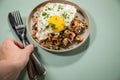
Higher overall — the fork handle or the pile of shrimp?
the pile of shrimp

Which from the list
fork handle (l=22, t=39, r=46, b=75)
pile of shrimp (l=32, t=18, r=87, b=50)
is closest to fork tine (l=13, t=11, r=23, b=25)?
pile of shrimp (l=32, t=18, r=87, b=50)

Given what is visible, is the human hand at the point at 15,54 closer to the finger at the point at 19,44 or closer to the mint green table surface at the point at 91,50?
the finger at the point at 19,44

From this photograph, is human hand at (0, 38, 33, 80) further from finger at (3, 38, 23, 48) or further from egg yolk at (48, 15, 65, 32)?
egg yolk at (48, 15, 65, 32)

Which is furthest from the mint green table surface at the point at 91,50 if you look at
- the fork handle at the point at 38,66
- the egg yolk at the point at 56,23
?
the egg yolk at the point at 56,23

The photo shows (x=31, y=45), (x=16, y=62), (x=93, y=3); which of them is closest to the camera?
(x=16, y=62)

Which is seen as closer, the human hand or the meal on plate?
the human hand

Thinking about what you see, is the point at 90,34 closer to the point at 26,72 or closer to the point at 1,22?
the point at 26,72

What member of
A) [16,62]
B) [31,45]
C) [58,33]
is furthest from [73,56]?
[16,62]
